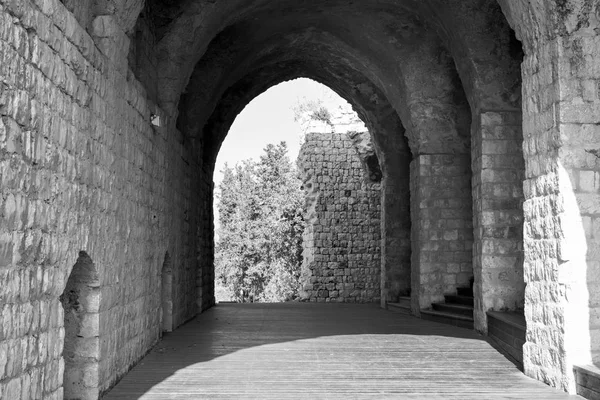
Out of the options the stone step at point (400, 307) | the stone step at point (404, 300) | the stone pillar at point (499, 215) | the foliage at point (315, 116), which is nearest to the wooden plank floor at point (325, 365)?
the stone pillar at point (499, 215)

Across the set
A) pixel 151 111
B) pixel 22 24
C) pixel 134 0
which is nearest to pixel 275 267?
pixel 151 111

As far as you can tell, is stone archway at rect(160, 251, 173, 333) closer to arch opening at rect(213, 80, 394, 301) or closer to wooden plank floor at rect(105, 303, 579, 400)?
wooden plank floor at rect(105, 303, 579, 400)

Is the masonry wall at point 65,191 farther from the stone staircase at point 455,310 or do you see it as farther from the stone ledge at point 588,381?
the stone staircase at point 455,310

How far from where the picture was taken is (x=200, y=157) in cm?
1279

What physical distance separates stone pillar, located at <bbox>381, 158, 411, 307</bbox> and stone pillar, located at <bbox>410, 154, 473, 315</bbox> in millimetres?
2500

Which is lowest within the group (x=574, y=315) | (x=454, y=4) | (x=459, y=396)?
(x=459, y=396)

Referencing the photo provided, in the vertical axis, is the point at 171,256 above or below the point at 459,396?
above

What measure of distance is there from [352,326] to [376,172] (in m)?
8.70

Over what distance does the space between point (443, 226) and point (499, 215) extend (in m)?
2.55

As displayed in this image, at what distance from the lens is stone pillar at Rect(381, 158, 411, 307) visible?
1385cm

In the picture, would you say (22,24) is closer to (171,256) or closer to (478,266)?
(171,256)

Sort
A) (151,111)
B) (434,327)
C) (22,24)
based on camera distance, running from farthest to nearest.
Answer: (434,327) < (151,111) < (22,24)

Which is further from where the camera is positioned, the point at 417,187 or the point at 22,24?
the point at 417,187

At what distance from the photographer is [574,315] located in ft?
17.7
